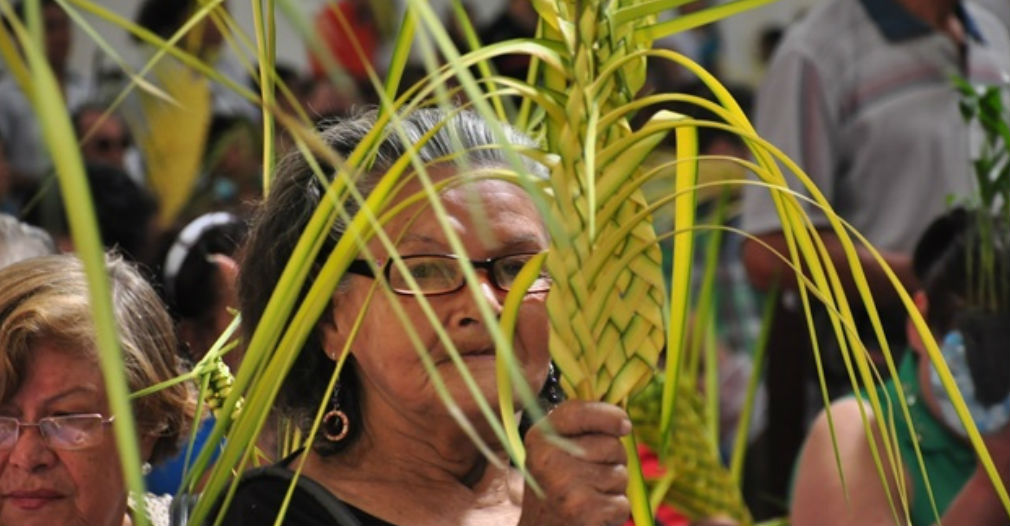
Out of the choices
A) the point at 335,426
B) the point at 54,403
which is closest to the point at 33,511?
the point at 54,403

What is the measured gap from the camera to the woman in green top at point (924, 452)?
2.51m

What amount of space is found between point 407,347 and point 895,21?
6.62 ft

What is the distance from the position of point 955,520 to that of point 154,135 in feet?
8.63

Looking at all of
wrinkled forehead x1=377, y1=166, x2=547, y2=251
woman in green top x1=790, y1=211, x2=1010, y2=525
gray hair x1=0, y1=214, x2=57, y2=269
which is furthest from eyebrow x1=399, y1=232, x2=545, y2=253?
gray hair x1=0, y1=214, x2=57, y2=269

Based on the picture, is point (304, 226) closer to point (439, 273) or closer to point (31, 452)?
point (439, 273)

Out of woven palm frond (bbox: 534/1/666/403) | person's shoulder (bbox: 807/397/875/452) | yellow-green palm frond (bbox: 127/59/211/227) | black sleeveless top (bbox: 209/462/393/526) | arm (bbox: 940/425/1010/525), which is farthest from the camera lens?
yellow-green palm frond (bbox: 127/59/211/227)

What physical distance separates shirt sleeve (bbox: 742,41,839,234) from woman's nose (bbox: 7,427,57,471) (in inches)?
66.9

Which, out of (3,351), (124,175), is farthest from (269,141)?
(124,175)

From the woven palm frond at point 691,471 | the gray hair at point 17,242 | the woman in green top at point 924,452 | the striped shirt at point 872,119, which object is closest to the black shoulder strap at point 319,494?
the woman in green top at point 924,452

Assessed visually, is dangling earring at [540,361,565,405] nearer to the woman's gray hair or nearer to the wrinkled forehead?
the wrinkled forehead

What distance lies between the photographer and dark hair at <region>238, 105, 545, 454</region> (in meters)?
1.98

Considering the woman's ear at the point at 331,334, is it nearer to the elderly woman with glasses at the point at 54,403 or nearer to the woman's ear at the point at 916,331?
the elderly woman with glasses at the point at 54,403

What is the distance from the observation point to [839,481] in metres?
2.58

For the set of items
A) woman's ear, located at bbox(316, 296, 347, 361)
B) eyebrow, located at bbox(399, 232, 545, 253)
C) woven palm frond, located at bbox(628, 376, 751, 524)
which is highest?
eyebrow, located at bbox(399, 232, 545, 253)
